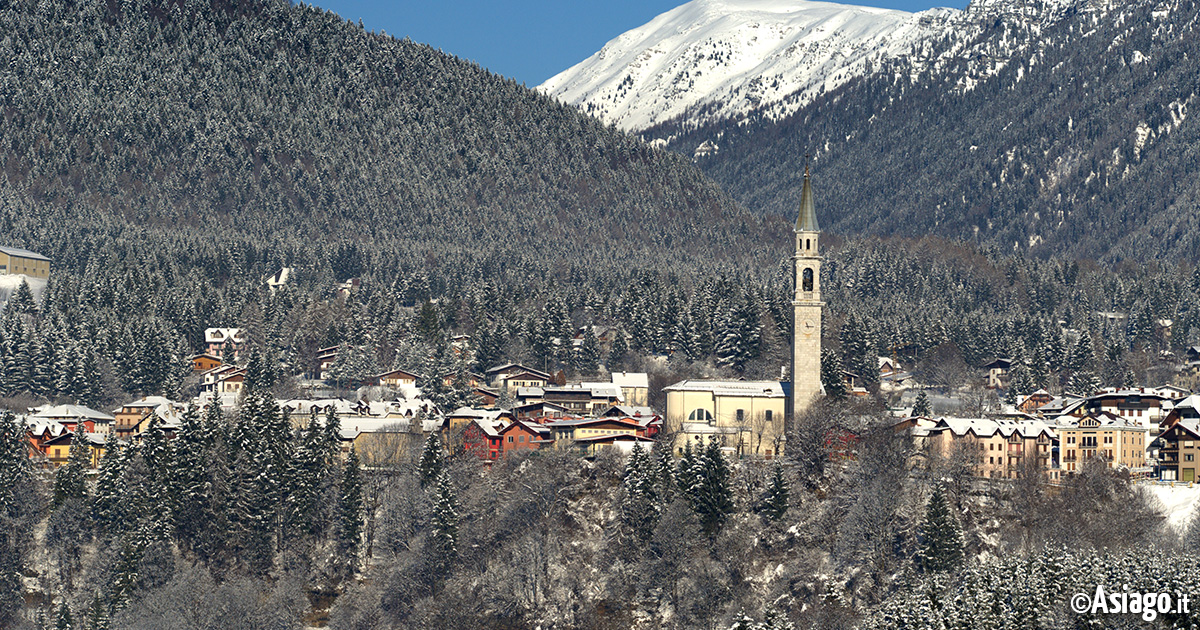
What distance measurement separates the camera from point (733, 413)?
13912 centimetres

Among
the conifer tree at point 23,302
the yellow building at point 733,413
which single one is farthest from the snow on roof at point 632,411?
the conifer tree at point 23,302

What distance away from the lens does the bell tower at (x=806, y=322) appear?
13875cm

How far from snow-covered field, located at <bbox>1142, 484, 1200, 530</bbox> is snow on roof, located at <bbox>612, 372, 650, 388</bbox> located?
1818 inches

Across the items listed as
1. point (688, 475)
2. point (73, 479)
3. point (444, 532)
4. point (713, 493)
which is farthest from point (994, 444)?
point (73, 479)

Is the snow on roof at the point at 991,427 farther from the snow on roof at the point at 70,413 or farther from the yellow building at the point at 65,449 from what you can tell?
the snow on roof at the point at 70,413

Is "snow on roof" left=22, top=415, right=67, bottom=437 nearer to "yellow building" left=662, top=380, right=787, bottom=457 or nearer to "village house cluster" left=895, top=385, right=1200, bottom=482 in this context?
"yellow building" left=662, top=380, right=787, bottom=457

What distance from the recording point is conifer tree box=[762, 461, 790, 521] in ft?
409

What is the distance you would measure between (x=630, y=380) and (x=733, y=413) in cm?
2142

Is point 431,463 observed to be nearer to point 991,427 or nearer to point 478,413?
point 478,413

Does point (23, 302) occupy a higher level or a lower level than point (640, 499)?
higher

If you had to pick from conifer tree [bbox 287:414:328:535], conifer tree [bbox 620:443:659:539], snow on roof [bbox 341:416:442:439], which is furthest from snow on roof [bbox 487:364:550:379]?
Result: conifer tree [bbox 620:443:659:539]

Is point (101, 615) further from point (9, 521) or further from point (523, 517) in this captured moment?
point (523, 517)

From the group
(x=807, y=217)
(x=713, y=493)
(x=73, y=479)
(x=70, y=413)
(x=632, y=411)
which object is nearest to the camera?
(x=713, y=493)

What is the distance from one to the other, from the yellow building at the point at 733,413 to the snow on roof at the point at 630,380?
1739 centimetres
